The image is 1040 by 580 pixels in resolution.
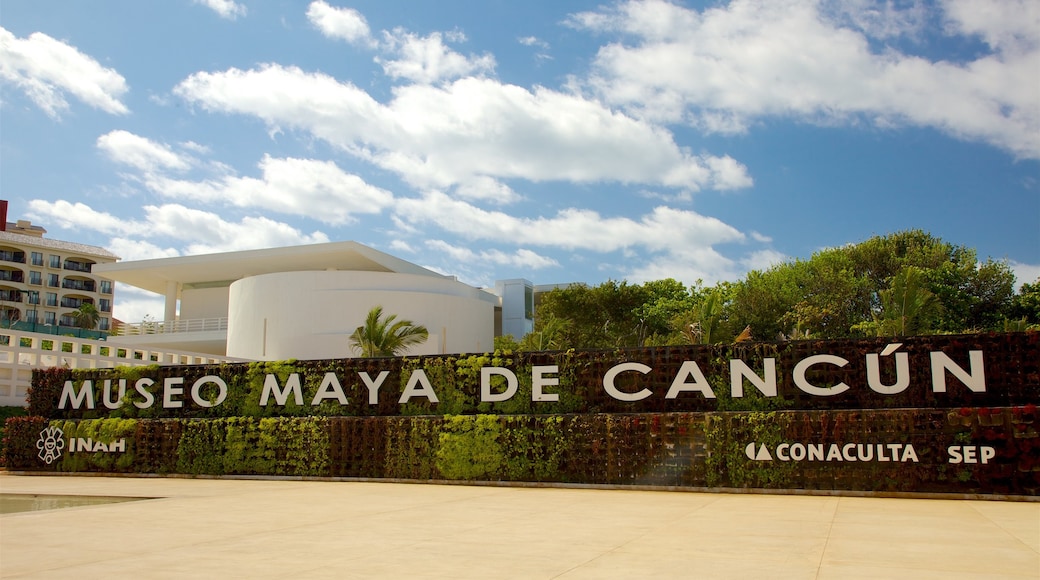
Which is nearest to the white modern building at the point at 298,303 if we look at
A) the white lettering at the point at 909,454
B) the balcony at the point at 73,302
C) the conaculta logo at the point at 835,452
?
the conaculta logo at the point at 835,452

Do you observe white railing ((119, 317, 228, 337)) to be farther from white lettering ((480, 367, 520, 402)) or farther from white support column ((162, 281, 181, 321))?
white lettering ((480, 367, 520, 402))

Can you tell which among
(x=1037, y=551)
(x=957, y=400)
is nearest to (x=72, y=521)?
(x=1037, y=551)

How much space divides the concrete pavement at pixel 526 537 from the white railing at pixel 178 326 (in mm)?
34895

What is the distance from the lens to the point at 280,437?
15742 mm

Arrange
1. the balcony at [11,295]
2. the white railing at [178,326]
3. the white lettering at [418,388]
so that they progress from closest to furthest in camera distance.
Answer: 1. the white lettering at [418,388]
2. the white railing at [178,326]
3. the balcony at [11,295]

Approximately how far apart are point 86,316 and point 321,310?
70643 millimetres

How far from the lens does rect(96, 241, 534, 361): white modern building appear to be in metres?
35.8

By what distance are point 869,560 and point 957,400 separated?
6817 millimetres

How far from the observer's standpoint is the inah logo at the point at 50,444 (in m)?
17.2

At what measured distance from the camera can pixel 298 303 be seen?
35812 millimetres

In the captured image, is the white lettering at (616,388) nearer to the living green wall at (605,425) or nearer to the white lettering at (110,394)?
the living green wall at (605,425)

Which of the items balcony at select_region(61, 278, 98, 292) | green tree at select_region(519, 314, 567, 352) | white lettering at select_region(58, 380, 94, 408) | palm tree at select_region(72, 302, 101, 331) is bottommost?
white lettering at select_region(58, 380, 94, 408)

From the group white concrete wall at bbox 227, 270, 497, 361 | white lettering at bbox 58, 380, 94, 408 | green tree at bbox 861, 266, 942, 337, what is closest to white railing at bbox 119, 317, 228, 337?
white concrete wall at bbox 227, 270, 497, 361

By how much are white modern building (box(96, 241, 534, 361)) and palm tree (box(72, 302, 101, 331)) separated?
50.7 m
